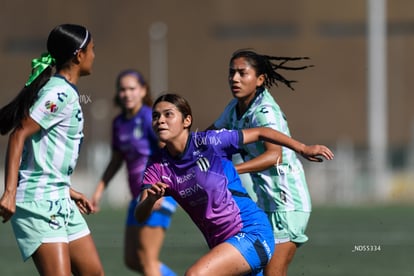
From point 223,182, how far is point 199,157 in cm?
21

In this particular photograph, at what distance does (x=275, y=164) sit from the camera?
6.69m

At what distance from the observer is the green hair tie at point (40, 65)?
6008 mm

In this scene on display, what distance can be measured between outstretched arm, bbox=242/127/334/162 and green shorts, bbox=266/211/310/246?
999 mm

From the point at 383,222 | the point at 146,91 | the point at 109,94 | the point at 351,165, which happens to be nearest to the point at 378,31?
the point at 351,165

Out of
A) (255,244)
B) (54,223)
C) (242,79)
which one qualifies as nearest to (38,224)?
(54,223)

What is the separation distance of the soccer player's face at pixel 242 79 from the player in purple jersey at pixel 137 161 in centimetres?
241

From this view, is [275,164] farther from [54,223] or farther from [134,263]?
[134,263]

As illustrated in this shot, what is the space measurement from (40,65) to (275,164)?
1689 mm

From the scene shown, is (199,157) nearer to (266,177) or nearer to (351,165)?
(266,177)

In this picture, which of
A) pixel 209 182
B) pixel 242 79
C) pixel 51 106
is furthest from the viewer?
pixel 242 79

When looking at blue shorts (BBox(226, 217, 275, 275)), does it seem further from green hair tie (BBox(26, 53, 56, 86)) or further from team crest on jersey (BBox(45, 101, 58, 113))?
green hair tie (BBox(26, 53, 56, 86))

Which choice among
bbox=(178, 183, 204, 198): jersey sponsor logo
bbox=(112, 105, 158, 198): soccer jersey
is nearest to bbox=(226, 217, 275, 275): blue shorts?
bbox=(178, 183, 204, 198): jersey sponsor logo

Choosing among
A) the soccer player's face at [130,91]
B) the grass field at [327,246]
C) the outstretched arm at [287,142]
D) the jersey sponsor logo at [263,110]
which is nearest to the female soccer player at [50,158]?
the outstretched arm at [287,142]

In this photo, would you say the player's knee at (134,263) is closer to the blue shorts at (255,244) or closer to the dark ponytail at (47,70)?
the blue shorts at (255,244)
